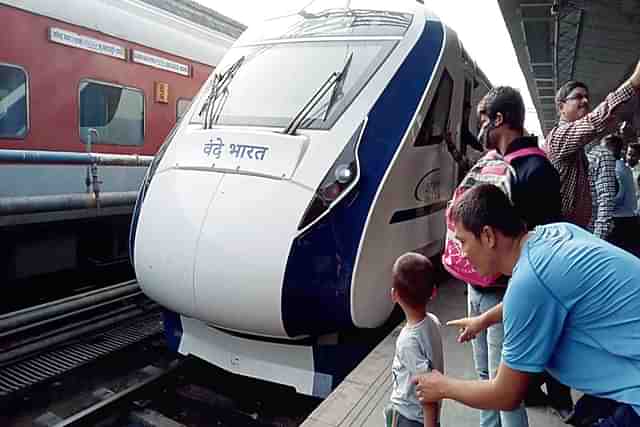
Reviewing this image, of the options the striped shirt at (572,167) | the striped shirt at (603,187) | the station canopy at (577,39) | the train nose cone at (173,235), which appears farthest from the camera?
the station canopy at (577,39)

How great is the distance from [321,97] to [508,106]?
1.48m

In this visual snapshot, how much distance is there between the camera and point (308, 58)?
12.6 feet

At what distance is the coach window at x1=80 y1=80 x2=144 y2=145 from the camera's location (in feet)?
17.9

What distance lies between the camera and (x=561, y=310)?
1296 mm

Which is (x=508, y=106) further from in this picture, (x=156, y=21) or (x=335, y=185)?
(x=156, y=21)

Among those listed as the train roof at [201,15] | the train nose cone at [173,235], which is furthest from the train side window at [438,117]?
the train roof at [201,15]

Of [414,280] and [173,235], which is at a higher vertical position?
[414,280]

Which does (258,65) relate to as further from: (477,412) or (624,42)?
(624,42)

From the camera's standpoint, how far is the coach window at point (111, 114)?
5.45m

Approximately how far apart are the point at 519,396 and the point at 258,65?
321cm

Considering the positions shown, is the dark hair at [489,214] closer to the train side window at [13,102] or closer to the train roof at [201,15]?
the train side window at [13,102]

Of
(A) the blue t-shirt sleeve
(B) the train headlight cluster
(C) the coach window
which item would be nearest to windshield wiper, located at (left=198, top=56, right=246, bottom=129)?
(B) the train headlight cluster

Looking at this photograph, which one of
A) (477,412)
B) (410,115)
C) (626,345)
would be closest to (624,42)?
(410,115)

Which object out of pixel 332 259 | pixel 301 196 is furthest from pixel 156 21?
pixel 332 259
